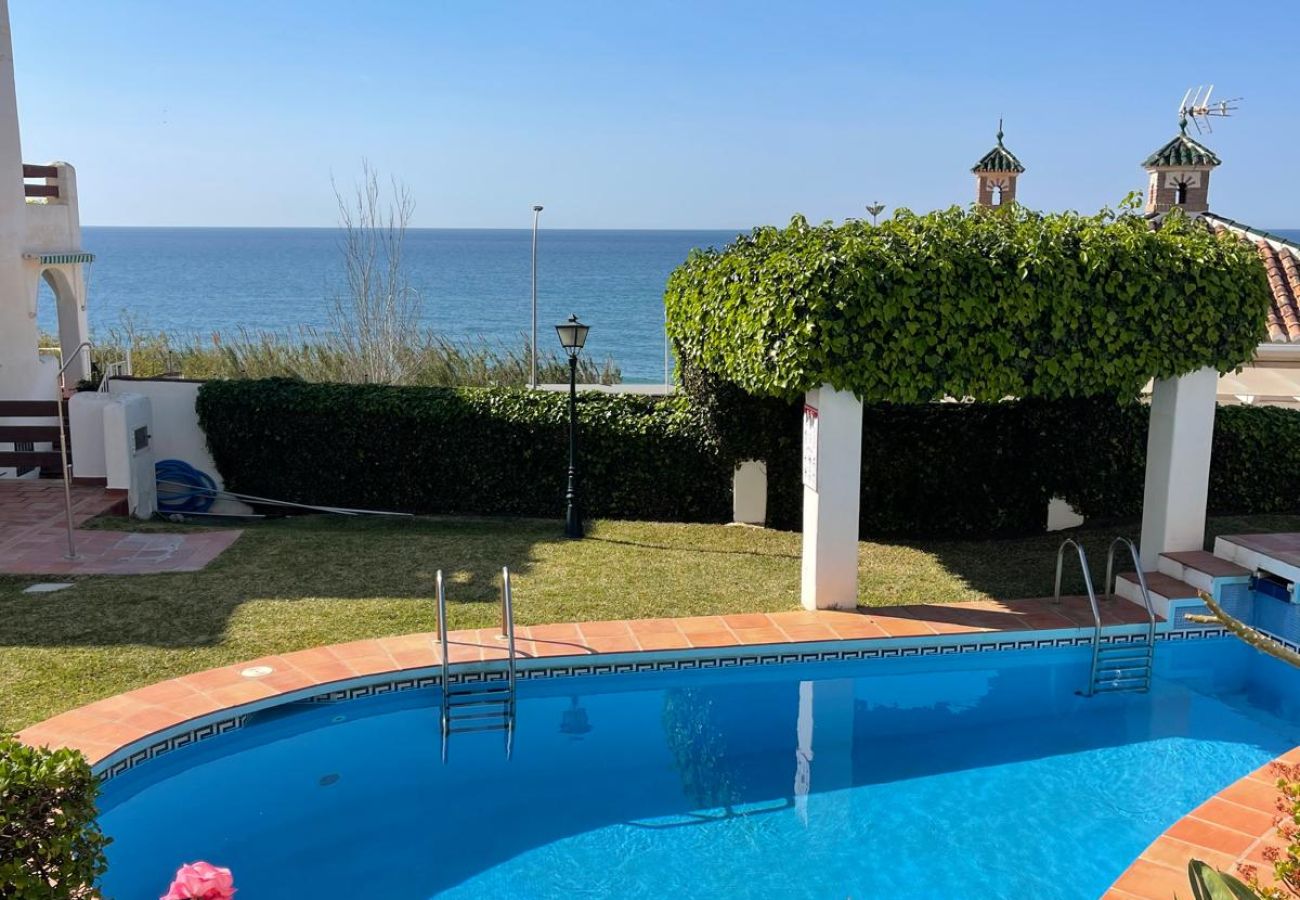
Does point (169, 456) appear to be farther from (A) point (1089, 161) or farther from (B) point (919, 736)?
(A) point (1089, 161)

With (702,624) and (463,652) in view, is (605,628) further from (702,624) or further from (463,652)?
(463,652)

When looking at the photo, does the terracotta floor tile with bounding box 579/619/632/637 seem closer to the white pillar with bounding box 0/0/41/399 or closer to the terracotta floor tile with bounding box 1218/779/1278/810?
the terracotta floor tile with bounding box 1218/779/1278/810

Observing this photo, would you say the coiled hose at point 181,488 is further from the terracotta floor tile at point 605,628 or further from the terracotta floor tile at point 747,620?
the terracotta floor tile at point 747,620

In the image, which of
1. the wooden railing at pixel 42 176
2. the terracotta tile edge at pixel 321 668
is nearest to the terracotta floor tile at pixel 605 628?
the terracotta tile edge at pixel 321 668

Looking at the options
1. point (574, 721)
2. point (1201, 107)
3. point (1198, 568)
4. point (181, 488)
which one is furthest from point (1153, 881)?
point (181, 488)

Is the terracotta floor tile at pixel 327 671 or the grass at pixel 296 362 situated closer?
the terracotta floor tile at pixel 327 671

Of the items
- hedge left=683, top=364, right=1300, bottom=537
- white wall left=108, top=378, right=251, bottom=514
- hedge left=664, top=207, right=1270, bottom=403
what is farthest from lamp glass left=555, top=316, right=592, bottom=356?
white wall left=108, top=378, right=251, bottom=514

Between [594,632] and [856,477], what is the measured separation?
9.11ft

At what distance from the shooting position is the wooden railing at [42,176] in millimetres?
15914

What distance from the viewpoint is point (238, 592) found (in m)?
Answer: 10.2

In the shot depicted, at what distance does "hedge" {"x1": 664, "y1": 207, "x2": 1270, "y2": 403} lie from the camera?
29.8ft

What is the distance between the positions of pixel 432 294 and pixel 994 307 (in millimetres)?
80566

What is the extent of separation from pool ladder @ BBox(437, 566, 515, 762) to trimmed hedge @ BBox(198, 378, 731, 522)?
16.9 ft

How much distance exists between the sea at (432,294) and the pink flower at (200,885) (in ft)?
119
